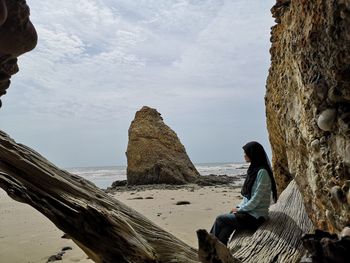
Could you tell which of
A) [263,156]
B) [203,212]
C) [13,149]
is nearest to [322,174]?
[263,156]

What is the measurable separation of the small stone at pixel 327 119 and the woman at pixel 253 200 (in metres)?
1.83

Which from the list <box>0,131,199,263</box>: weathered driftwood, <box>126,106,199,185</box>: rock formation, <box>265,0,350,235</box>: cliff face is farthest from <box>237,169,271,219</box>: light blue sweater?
<box>126,106,199,185</box>: rock formation

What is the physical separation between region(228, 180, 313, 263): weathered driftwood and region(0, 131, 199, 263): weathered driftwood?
733 millimetres

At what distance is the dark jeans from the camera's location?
4285 millimetres

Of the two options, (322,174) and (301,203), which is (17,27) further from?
(301,203)

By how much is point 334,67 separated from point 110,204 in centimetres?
222

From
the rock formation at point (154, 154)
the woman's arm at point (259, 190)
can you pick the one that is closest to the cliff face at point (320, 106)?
the woman's arm at point (259, 190)

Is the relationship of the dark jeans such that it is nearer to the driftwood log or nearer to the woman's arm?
the woman's arm

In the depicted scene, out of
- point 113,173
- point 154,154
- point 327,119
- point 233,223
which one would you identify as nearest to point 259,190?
point 233,223

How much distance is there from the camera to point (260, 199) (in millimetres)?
4340

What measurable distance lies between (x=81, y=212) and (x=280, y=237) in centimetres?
217

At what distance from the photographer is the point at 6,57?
9.75 ft

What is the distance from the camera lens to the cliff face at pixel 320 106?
7.98ft

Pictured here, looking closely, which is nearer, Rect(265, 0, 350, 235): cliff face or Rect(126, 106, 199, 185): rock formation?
Rect(265, 0, 350, 235): cliff face
